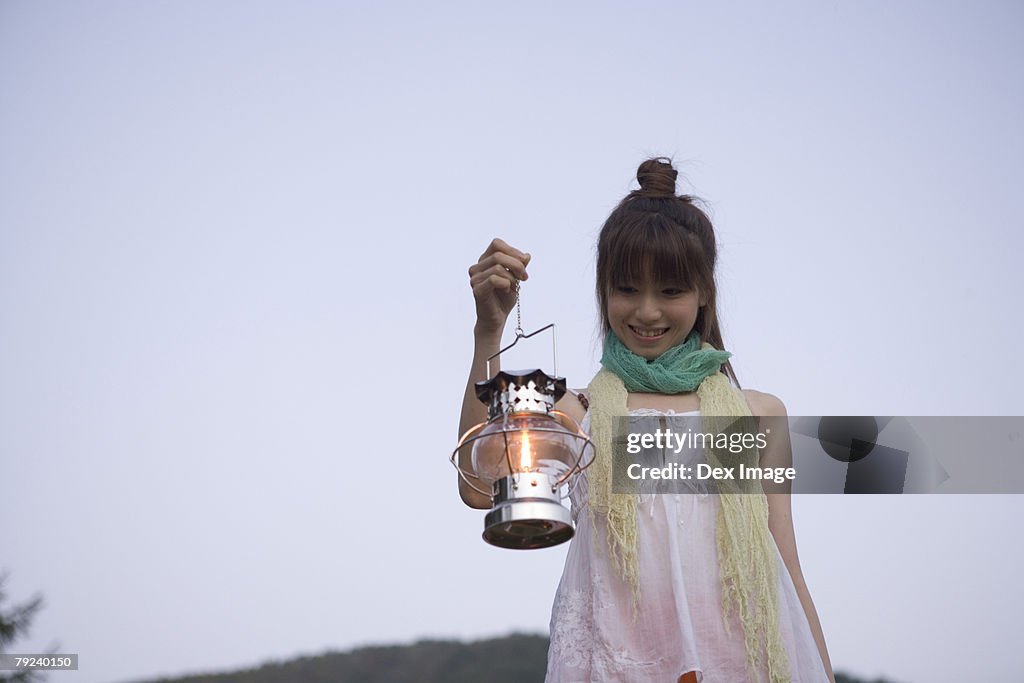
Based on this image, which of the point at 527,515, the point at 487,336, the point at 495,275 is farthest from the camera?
the point at 487,336

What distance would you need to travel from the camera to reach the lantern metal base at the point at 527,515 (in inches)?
62.1

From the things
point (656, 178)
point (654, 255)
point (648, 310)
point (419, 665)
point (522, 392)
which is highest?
point (656, 178)

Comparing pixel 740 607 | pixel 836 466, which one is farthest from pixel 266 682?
pixel 740 607

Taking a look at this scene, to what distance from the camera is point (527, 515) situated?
1.57 meters

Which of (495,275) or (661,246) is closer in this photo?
(495,275)

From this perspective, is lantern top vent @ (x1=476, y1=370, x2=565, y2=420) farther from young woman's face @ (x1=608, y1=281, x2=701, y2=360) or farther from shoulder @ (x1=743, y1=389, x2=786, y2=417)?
shoulder @ (x1=743, y1=389, x2=786, y2=417)

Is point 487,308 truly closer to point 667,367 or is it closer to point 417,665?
point 667,367

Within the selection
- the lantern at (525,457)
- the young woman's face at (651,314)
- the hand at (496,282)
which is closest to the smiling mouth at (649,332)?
the young woman's face at (651,314)

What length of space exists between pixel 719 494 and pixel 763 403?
0.34 m

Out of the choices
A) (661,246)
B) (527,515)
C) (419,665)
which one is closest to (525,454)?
(527,515)

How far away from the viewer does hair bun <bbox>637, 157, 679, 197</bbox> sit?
2.36 m

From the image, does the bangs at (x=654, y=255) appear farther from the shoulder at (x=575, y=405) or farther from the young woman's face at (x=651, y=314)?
the shoulder at (x=575, y=405)

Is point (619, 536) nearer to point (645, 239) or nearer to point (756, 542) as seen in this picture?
point (756, 542)

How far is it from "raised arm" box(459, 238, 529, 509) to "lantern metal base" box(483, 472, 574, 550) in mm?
337
